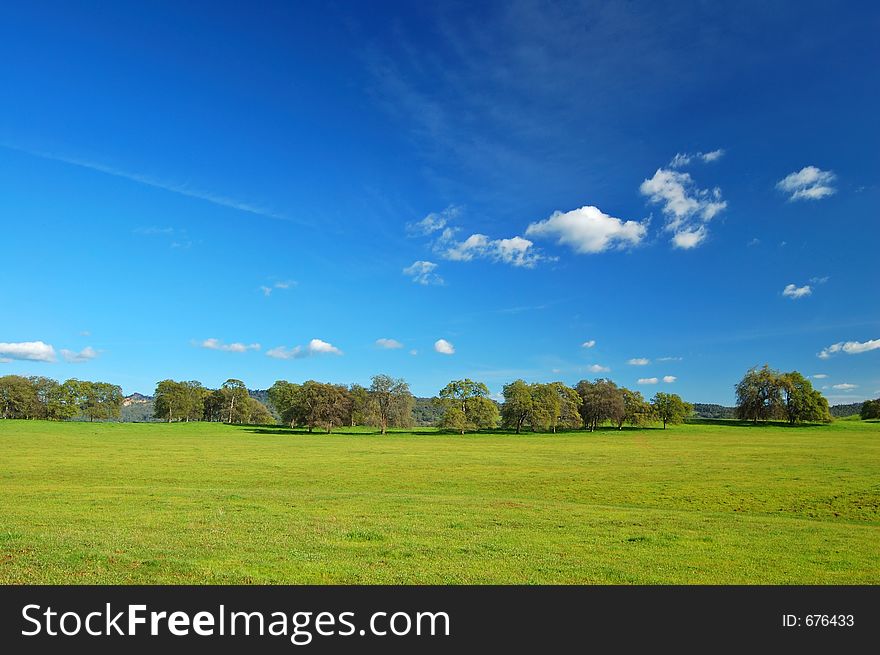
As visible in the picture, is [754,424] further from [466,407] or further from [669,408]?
[466,407]

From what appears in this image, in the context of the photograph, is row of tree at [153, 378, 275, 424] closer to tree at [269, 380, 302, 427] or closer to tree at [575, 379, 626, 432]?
tree at [269, 380, 302, 427]

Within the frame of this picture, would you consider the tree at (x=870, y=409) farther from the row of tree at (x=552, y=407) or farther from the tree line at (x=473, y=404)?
the row of tree at (x=552, y=407)

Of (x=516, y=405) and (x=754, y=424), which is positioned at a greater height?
(x=516, y=405)

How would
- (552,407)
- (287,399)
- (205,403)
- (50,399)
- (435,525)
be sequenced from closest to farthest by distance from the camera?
1. (435,525)
2. (552,407)
3. (50,399)
4. (287,399)
5. (205,403)

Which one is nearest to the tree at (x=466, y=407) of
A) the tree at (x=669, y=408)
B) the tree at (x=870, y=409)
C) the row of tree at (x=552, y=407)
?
the row of tree at (x=552, y=407)

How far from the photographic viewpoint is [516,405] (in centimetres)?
11619

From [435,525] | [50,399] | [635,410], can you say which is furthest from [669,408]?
[50,399]

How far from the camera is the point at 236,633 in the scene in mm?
9203

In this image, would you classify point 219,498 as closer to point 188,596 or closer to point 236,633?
point 188,596

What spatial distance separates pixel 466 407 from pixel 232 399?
82.3 meters

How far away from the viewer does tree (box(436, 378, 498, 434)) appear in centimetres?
11356

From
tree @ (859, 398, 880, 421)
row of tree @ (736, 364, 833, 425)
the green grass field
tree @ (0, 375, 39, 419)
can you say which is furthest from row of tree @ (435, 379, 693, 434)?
tree @ (0, 375, 39, 419)

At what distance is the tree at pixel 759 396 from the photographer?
129000 mm

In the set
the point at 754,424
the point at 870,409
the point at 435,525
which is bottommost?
the point at 754,424
